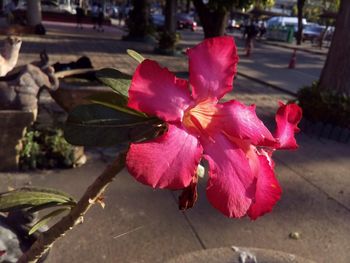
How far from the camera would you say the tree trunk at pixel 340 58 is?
7676 mm

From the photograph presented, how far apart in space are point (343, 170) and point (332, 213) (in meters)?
1.61

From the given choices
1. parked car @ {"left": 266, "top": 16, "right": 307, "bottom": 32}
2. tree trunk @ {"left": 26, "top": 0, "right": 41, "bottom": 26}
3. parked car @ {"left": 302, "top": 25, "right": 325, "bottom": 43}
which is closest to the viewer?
tree trunk @ {"left": 26, "top": 0, "right": 41, "bottom": 26}

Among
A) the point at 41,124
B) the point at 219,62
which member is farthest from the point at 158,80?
the point at 41,124

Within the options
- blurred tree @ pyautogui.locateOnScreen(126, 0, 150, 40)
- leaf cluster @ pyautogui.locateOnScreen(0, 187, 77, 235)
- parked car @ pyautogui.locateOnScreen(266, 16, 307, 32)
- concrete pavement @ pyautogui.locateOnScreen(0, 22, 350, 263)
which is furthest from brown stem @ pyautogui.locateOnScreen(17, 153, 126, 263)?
parked car @ pyautogui.locateOnScreen(266, 16, 307, 32)

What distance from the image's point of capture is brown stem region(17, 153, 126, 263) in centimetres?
107

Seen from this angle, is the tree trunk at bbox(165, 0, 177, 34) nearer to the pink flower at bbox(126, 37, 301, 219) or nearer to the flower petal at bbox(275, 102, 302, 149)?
the flower petal at bbox(275, 102, 302, 149)

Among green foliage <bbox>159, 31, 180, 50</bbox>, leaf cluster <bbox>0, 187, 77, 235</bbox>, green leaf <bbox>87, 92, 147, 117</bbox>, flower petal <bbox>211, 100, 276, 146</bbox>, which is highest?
flower petal <bbox>211, 100, 276, 146</bbox>

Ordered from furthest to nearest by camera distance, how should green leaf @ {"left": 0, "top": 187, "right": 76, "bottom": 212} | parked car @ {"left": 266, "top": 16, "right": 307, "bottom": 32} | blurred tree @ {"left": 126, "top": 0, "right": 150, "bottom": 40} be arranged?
1. parked car @ {"left": 266, "top": 16, "right": 307, "bottom": 32}
2. blurred tree @ {"left": 126, "top": 0, "right": 150, "bottom": 40}
3. green leaf @ {"left": 0, "top": 187, "right": 76, "bottom": 212}

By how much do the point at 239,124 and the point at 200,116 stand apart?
0.25ft

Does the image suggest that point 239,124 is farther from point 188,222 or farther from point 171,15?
point 171,15

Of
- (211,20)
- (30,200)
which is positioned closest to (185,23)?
(211,20)

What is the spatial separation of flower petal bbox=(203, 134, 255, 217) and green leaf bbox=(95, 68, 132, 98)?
11.6 inches

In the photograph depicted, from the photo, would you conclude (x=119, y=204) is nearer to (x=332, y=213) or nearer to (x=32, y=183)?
(x=32, y=183)

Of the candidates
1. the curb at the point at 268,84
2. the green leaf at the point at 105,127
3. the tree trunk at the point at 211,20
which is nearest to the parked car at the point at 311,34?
the curb at the point at 268,84
